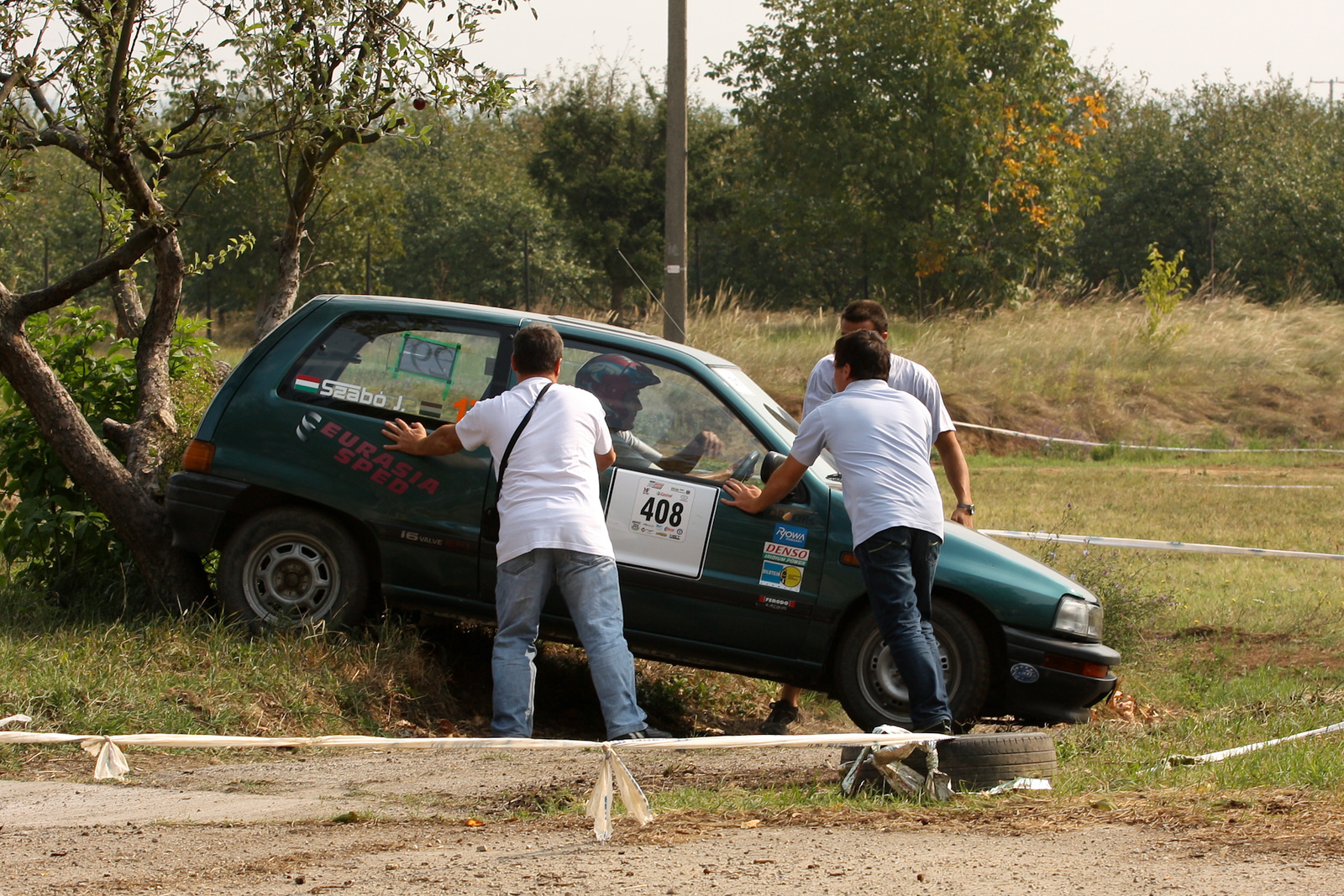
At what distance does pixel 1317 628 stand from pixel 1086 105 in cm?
2459

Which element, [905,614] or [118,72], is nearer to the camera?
[905,614]

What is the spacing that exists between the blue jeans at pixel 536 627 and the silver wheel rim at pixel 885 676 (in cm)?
121

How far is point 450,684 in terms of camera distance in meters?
6.36

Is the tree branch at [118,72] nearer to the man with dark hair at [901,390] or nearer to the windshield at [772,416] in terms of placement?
the windshield at [772,416]

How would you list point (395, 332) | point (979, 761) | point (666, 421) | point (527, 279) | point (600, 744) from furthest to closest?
point (527, 279) → point (395, 332) → point (666, 421) → point (979, 761) → point (600, 744)

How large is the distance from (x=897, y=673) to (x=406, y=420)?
8.24 ft

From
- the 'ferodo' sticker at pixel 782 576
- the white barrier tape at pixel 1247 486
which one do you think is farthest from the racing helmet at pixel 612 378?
the white barrier tape at pixel 1247 486

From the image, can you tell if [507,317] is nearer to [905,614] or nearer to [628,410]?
[628,410]

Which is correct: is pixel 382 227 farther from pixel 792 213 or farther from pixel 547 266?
pixel 792 213

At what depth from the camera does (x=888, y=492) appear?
5031mm

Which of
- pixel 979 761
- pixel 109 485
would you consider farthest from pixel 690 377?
pixel 109 485

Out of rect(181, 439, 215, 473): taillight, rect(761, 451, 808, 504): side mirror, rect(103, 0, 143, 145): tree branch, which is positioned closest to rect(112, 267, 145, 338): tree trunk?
rect(103, 0, 143, 145): tree branch

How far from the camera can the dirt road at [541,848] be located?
3.36m

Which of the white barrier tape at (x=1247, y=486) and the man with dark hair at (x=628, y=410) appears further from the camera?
the white barrier tape at (x=1247, y=486)
